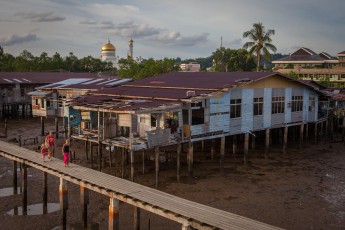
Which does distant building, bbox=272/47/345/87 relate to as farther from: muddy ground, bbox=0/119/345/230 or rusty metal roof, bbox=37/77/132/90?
rusty metal roof, bbox=37/77/132/90

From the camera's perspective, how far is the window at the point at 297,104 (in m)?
36.2

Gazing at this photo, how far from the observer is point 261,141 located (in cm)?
4025

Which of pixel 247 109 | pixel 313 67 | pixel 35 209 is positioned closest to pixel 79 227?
pixel 35 209

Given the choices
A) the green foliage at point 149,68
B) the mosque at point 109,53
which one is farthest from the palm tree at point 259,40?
the mosque at point 109,53

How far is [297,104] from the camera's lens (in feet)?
121

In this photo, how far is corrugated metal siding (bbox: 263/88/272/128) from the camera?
3256cm

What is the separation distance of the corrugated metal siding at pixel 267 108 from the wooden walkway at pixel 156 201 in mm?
18500

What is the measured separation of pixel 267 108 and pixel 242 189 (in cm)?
1067

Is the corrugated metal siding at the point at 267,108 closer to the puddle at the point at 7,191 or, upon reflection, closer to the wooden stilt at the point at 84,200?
the wooden stilt at the point at 84,200

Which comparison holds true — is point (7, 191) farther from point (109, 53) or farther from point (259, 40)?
point (109, 53)

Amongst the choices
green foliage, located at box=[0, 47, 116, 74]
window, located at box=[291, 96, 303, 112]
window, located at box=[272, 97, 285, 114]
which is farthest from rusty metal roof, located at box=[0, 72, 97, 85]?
window, located at box=[291, 96, 303, 112]

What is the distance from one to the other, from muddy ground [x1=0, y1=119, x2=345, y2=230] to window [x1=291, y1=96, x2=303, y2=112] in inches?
164

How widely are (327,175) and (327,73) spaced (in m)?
54.7

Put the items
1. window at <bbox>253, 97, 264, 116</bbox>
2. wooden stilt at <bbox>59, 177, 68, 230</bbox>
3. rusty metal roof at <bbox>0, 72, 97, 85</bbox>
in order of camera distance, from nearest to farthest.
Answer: wooden stilt at <bbox>59, 177, 68, 230</bbox>, window at <bbox>253, 97, 264, 116</bbox>, rusty metal roof at <bbox>0, 72, 97, 85</bbox>
